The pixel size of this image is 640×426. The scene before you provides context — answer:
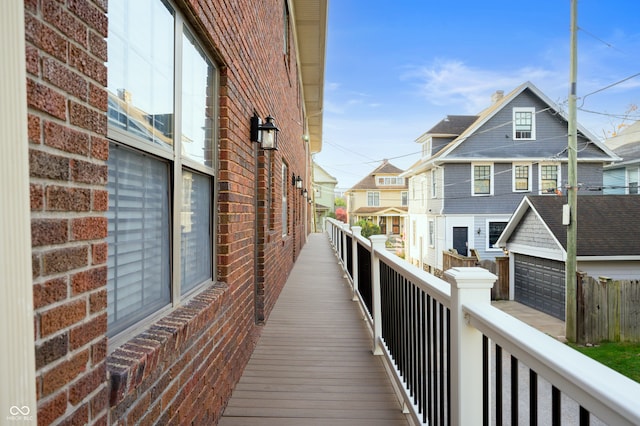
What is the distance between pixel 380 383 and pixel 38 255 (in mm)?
2702

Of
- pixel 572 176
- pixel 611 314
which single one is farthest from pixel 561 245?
pixel 572 176

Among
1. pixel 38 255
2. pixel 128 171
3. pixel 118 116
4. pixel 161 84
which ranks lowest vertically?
pixel 38 255

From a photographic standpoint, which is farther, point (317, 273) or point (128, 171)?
point (317, 273)

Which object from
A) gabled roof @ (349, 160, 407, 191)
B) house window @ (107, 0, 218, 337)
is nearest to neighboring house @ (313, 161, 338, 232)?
gabled roof @ (349, 160, 407, 191)

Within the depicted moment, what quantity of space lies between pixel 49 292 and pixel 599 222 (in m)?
15.5

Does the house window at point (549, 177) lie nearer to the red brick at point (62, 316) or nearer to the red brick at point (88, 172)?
the red brick at point (88, 172)

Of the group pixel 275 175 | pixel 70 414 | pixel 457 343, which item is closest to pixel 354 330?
pixel 275 175

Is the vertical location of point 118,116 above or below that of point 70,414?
above

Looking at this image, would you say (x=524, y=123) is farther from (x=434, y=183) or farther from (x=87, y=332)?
(x=87, y=332)

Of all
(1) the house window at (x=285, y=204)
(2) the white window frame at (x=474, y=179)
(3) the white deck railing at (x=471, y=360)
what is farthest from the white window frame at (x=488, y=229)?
(3) the white deck railing at (x=471, y=360)

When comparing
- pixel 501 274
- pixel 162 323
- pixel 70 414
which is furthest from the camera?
pixel 501 274

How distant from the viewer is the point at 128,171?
1.62m

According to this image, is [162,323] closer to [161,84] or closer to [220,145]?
[161,84]

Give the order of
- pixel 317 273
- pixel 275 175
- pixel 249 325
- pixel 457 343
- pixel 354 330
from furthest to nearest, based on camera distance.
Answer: pixel 317 273 → pixel 275 175 → pixel 354 330 → pixel 249 325 → pixel 457 343
